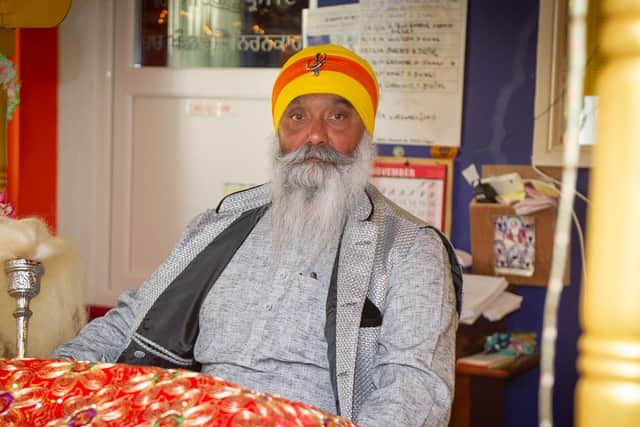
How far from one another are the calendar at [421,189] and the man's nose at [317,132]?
157cm

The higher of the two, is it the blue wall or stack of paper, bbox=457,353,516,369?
the blue wall

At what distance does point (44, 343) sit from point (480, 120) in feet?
7.76

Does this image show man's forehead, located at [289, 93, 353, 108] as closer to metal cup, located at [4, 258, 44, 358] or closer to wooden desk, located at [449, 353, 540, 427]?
metal cup, located at [4, 258, 44, 358]

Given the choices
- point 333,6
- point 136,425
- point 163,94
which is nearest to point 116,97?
point 163,94

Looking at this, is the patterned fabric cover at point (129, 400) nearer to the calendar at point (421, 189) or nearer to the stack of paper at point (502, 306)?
the stack of paper at point (502, 306)

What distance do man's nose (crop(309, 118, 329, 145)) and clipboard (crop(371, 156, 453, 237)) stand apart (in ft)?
5.16

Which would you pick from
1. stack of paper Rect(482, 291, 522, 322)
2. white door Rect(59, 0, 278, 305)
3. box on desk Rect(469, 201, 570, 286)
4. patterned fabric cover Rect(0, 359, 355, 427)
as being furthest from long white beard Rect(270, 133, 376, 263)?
white door Rect(59, 0, 278, 305)

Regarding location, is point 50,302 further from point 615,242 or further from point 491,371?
point 615,242

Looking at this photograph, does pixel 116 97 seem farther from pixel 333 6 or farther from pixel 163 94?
pixel 333 6

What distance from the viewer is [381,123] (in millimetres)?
4176

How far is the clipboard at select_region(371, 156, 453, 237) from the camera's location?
4.10 m

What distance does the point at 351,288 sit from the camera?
7.20ft

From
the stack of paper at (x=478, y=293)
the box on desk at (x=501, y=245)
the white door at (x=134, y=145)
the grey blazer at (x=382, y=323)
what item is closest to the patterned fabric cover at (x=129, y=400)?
the grey blazer at (x=382, y=323)

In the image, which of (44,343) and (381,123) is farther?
(381,123)
